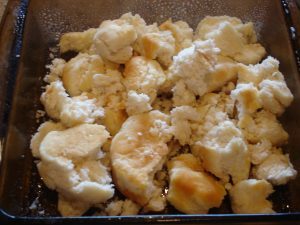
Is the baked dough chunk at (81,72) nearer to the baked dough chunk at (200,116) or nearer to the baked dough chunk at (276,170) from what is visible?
the baked dough chunk at (200,116)

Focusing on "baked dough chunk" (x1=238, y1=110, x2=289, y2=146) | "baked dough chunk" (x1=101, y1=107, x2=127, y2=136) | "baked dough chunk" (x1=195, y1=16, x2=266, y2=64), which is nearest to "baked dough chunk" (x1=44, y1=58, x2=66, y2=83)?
"baked dough chunk" (x1=101, y1=107, x2=127, y2=136)

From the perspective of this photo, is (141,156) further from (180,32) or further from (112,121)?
(180,32)

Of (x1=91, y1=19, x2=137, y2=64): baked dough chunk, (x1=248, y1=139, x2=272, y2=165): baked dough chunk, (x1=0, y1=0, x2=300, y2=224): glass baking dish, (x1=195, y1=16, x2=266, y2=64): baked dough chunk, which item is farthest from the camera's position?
(x1=195, y1=16, x2=266, y2=64): baked dough chunk

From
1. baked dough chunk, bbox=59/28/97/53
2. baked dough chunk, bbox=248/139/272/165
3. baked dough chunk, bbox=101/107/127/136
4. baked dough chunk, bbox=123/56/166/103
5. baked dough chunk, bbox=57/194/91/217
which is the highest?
baked dough chunk, bbox=59/28/97/53

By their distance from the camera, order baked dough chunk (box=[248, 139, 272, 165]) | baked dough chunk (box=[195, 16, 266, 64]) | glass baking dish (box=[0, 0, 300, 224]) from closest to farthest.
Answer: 1. glass baking dish (box=[0, 0, 300, 224])
2. baked dough chunk (box=[248, 139, 272, 165])
3. baked dough chunk (box=[195, 16, 266, 64])

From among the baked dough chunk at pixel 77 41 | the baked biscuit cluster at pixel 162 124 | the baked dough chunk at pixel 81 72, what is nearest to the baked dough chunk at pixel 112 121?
the baked biscuit cluster at pixel 162 124

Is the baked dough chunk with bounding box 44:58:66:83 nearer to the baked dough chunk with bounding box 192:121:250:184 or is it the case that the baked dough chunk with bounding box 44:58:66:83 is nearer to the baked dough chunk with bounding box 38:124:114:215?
the baked dough chunk with bounding box 38:124:114:215

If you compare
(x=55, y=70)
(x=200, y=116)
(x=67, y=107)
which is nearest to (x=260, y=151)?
(x=200, y=116)
